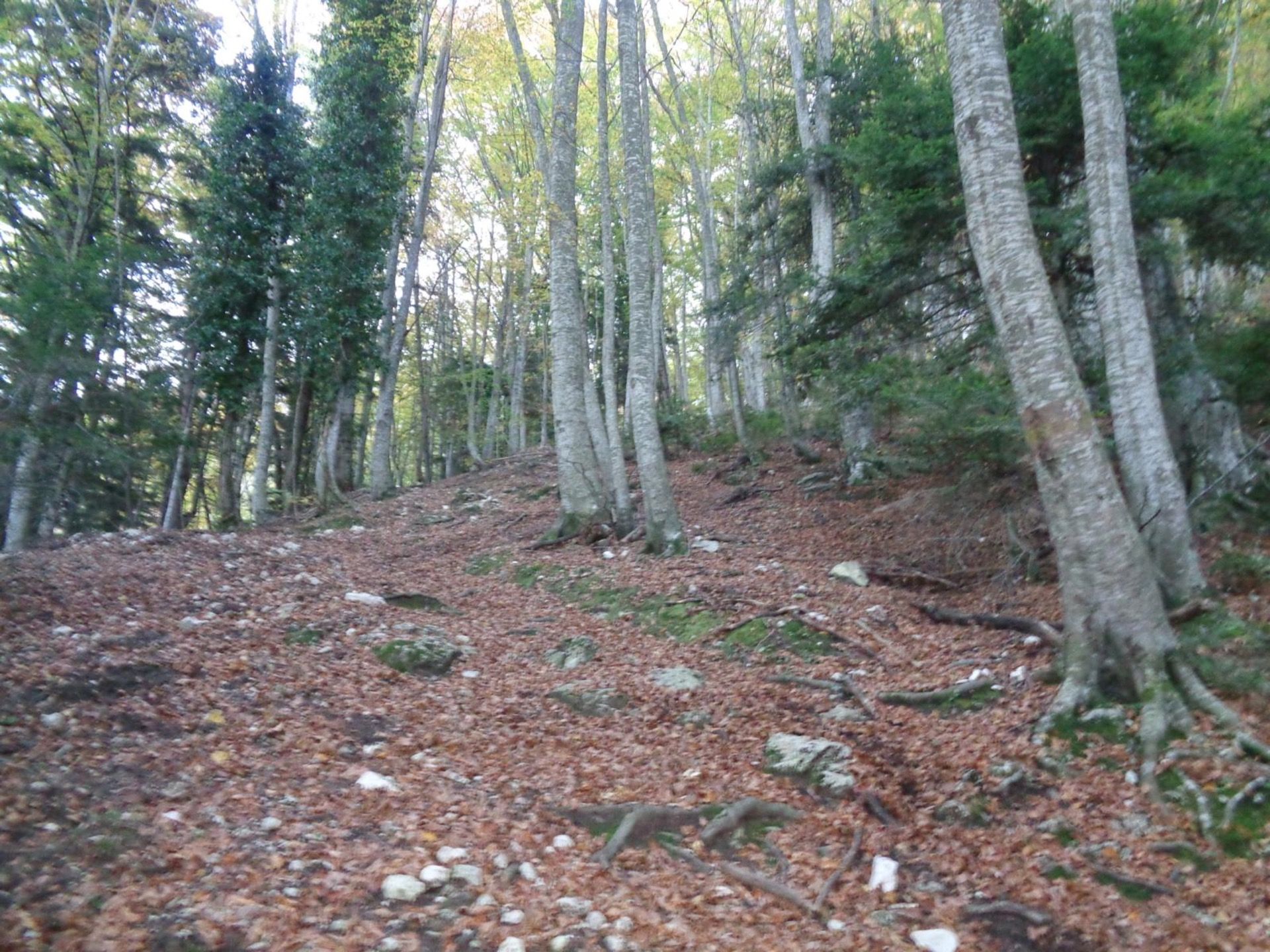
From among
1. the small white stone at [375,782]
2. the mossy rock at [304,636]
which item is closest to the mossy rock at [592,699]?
the small white stone at [375,782]

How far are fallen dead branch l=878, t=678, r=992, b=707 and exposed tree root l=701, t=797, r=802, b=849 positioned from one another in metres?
1.86

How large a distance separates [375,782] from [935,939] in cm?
340

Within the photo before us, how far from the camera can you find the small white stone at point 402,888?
423cm

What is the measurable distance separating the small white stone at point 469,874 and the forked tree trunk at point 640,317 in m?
7.65

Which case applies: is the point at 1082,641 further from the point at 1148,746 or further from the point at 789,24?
the point at 789,24

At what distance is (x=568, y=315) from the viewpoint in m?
13.5

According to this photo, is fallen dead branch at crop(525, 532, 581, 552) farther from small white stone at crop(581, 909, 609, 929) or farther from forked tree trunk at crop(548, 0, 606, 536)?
small white stone at crop(581, 909, 609, 929)

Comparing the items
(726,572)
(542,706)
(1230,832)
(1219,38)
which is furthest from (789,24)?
(1230,832)

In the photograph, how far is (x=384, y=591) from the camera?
420 inches

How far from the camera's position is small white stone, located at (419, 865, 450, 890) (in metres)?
4.39

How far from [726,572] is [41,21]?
55.7ft

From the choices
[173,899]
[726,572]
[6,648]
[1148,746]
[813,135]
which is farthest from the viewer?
[813,135]

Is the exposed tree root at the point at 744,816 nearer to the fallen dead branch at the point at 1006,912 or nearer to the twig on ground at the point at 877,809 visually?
the twig on ground at the point at 877,809

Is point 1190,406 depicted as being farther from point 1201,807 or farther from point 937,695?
point 1201,807
